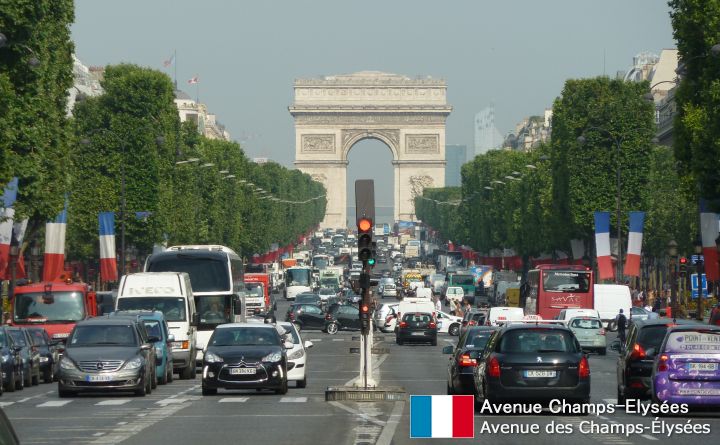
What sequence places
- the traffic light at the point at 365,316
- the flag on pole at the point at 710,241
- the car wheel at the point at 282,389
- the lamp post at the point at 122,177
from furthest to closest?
the lamp post at the point at 122,177, the flag on pole at the point at 710,241, the car wheel at the point at 282,389, the traffic light at the point at 365,316

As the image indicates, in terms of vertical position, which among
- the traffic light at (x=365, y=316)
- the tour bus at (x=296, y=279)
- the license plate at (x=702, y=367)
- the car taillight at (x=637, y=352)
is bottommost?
the license plate at (x=702, y=367)

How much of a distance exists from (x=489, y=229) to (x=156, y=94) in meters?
63.6

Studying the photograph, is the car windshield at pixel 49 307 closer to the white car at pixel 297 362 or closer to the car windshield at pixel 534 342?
the white car at pixel 297 362

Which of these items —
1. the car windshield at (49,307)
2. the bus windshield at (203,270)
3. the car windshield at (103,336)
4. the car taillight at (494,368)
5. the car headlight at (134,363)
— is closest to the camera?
the car taillight at (494,368)

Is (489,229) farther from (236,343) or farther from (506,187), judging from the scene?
(236,343)

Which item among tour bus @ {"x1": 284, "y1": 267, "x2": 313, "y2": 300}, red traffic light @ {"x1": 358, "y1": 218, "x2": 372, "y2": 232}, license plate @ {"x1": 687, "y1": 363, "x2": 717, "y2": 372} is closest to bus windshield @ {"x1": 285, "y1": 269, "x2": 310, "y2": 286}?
tour bus @ {"x1": 284, "y1": 267, "x2": 313, "y2": 300}

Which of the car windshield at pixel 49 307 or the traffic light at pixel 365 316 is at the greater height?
the car windshield at pixel 49 307

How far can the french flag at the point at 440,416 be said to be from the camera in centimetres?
1289

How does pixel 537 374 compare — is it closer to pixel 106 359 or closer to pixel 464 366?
pixel 464 366

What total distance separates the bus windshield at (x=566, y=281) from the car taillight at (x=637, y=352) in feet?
142

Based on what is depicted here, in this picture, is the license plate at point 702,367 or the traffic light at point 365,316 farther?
the traffic light at point 365,316

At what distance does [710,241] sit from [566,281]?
18330 mm

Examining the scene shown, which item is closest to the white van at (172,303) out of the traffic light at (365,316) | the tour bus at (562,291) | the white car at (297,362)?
the white car at (297,362)

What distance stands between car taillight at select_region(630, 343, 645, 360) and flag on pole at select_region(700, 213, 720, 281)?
25487 mm
